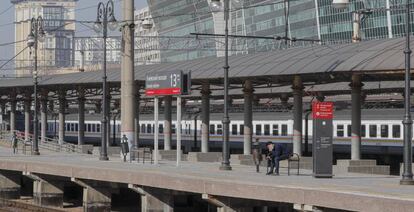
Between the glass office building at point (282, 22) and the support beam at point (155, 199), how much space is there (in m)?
59.5

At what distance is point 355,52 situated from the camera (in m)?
43.7

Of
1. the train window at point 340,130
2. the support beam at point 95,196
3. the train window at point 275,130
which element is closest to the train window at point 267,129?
the train window at point 275,130

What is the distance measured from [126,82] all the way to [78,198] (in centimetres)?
723

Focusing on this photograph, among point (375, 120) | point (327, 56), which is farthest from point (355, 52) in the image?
point (375, 120)

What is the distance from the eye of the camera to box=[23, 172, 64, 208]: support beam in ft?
141

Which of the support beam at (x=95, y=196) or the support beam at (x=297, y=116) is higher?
the support beam at (x=297, y=116)

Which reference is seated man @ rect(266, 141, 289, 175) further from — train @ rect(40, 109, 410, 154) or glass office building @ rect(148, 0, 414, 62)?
glass office building @ rect(148, 0, 414, 62)

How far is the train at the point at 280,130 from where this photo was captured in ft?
175

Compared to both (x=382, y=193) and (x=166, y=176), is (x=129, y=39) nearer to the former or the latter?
(x=166, y=176)

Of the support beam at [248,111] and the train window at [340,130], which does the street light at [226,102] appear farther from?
the train window at [340,130]

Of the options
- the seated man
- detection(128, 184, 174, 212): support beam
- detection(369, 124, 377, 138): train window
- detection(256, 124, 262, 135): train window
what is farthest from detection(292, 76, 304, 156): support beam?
detection(256, 124, 262, 135): train window

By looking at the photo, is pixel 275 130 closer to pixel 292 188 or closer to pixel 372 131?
pixel 372 131

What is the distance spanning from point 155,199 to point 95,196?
579 cm

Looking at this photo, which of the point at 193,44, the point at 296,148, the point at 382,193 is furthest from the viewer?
the point at 193,44
